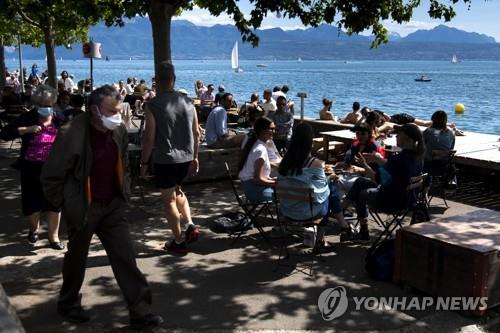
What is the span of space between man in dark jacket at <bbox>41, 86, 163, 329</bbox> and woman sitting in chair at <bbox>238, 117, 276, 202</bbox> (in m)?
2.20

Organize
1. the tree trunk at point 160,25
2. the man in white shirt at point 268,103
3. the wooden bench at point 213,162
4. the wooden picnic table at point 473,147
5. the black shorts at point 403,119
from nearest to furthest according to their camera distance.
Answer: the tree trunk at point 160,25, the wooden picnic table at point 473,147, the wooden bench at point 213,162, the black shorts at point 403,119, the man in white shirt at point 268,103

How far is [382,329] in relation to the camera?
4.54 meters

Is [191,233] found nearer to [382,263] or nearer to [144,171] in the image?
[144,171]

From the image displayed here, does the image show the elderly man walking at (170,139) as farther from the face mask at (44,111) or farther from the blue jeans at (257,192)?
the face mask at (44,111)

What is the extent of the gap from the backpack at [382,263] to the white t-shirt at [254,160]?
1531 mm

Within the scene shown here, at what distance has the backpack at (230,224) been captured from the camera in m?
7.06

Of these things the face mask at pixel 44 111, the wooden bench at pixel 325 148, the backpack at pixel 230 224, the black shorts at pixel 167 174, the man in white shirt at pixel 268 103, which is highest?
the face mask at pixel 44 111

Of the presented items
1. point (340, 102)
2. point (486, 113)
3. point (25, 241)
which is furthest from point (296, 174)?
point (340, 102)

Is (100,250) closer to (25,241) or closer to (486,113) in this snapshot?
(25,241)

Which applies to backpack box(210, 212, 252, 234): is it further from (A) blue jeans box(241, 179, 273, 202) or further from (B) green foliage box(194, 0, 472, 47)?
(B) green foliage box(194, 0, 472, 47)

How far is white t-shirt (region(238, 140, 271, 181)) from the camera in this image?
6402 millimetres

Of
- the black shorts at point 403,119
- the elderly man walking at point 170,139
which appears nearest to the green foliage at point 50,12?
the elderly man walking at point 170,139

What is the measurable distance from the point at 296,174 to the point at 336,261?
3.43 ft

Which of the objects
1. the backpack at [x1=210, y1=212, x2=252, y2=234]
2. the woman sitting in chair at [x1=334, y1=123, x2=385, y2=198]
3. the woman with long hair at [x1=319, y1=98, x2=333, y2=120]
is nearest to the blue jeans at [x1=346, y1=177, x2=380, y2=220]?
the woman sitting in chair at [x1=334, y1=123, x2=385, y2=198]
